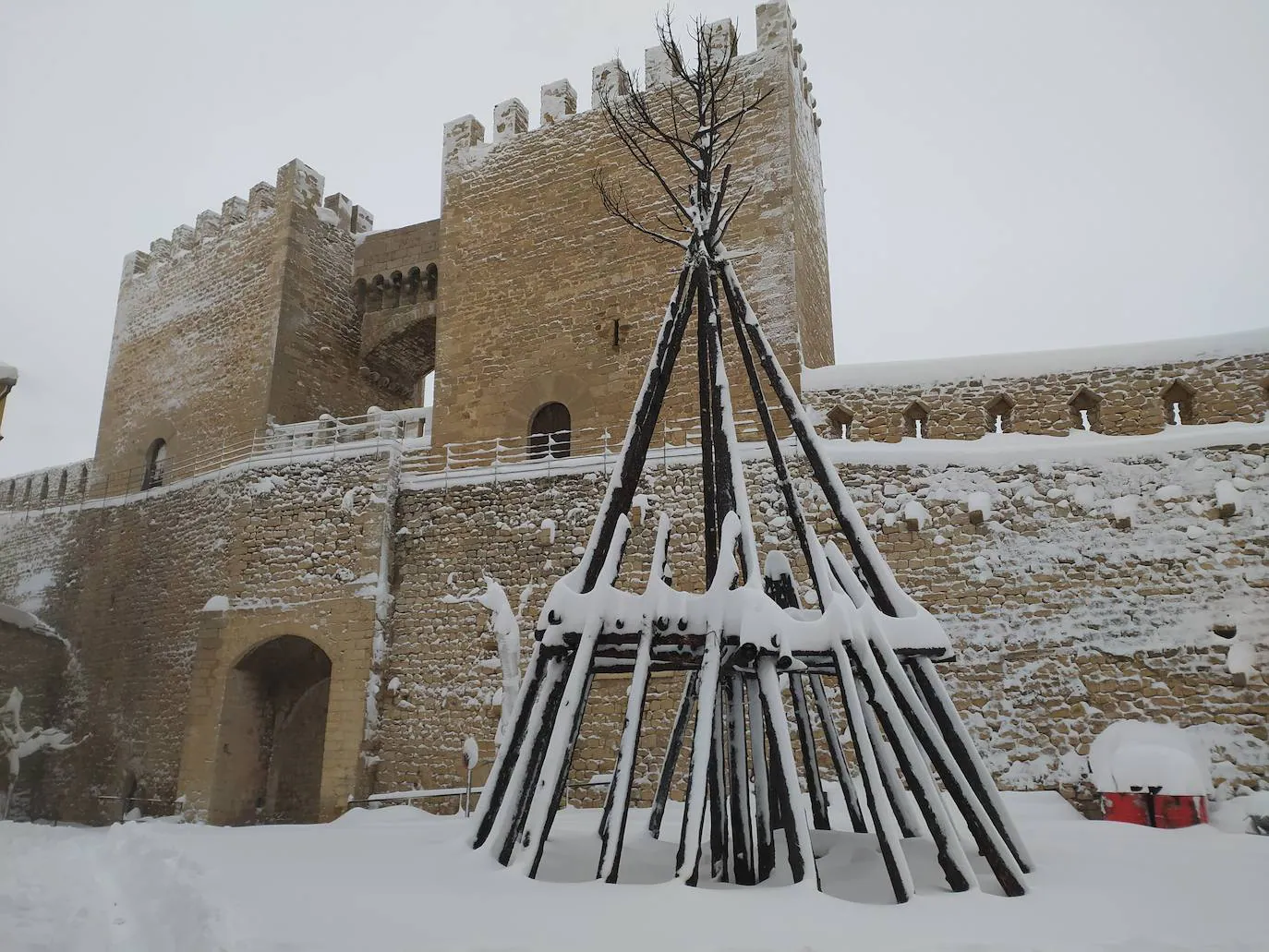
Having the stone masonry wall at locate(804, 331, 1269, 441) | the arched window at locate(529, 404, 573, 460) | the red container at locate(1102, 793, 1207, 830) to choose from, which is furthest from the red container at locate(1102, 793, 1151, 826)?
the arched window at locate(529, 404, 573, 460)

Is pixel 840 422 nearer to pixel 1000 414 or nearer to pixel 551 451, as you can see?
pixel 1000 414

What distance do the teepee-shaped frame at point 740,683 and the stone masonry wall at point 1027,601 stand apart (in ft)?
13.8

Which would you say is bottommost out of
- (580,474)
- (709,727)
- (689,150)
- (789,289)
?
(709,727)

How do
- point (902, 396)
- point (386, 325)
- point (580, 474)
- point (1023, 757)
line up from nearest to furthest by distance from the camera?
point (1023, 757) → point (902, 396) → point (580, 474) → point (386, 325)

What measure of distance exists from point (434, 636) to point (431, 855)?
6.75 m

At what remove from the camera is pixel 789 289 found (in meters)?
11.9

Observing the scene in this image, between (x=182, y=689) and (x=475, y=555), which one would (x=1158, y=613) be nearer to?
(x=475, y=555)

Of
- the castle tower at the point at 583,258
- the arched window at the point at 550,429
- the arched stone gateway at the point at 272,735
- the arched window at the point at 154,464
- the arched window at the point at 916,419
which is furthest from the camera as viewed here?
the arched window at the point at 154,464

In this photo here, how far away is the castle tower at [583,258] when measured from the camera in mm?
12453

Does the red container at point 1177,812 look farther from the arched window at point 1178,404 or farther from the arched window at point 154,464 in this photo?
the arched window at point 154,464

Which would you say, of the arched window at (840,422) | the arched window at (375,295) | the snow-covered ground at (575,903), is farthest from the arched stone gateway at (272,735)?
the arched window at (840,422)

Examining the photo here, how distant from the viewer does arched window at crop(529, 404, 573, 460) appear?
42.3ft

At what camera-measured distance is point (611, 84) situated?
14.0 m

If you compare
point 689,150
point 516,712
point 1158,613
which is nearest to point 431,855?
point 516,712
